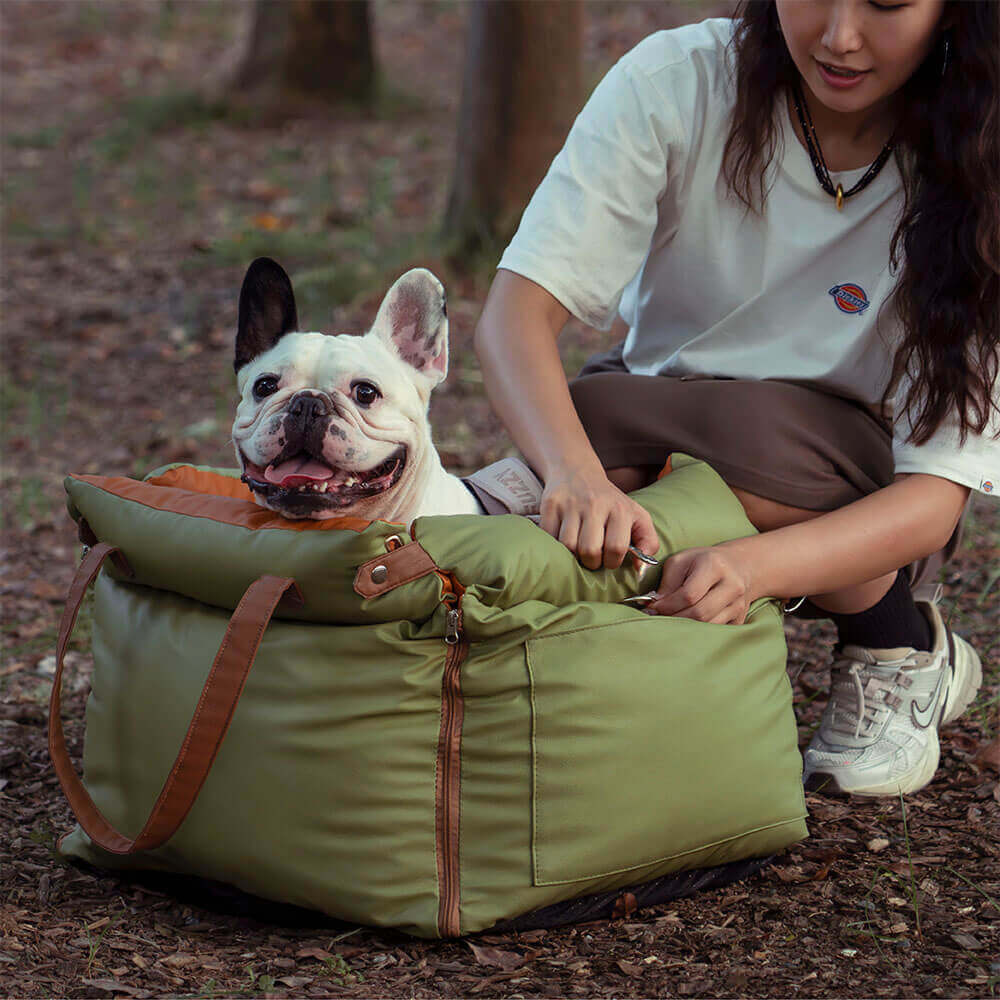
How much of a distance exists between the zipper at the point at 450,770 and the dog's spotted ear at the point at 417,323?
54cm

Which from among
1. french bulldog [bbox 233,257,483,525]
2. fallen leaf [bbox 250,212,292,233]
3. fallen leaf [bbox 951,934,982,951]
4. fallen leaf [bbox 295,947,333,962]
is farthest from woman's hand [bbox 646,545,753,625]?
fallen leaf [bbox 250,212,292,233]

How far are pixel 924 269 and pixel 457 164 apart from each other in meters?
3.11

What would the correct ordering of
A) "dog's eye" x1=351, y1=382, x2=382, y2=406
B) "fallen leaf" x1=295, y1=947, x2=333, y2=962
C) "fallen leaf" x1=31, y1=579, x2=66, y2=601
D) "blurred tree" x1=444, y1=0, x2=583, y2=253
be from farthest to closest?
"blurred tree" x1=444, y1=0, x2=583, y2=253 → "fallen leaf" x1=31, y1=579, x2=66, y2=601 → "dog's eye" x1=351, y1=382, x2=382, y2=406 → "fallen leaf" x1=295, y1=947, x2=333, y2=962

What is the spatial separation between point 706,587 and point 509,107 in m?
3.28

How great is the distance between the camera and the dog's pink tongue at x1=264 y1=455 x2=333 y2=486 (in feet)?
5.99

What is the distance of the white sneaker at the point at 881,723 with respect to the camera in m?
2.21

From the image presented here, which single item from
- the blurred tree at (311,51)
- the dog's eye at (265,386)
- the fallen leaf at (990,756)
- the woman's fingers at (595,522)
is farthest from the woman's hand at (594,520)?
the blurred tree at (311,51)

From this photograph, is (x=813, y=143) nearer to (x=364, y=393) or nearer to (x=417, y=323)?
(x=417, y=323)

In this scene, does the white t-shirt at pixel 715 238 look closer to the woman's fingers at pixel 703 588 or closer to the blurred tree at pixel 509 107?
the woman's fingers at pixel 703 588

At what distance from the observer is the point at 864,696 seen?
228cm

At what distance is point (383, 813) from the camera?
5.48 ft

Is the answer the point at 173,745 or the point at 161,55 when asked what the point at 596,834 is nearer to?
the point at 173,745

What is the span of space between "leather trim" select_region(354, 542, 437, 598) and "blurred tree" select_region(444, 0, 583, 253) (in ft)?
10.4

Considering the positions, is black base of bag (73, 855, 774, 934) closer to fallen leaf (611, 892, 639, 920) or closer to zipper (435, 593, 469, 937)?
fallen leaf (611, 892, 639, 920)
